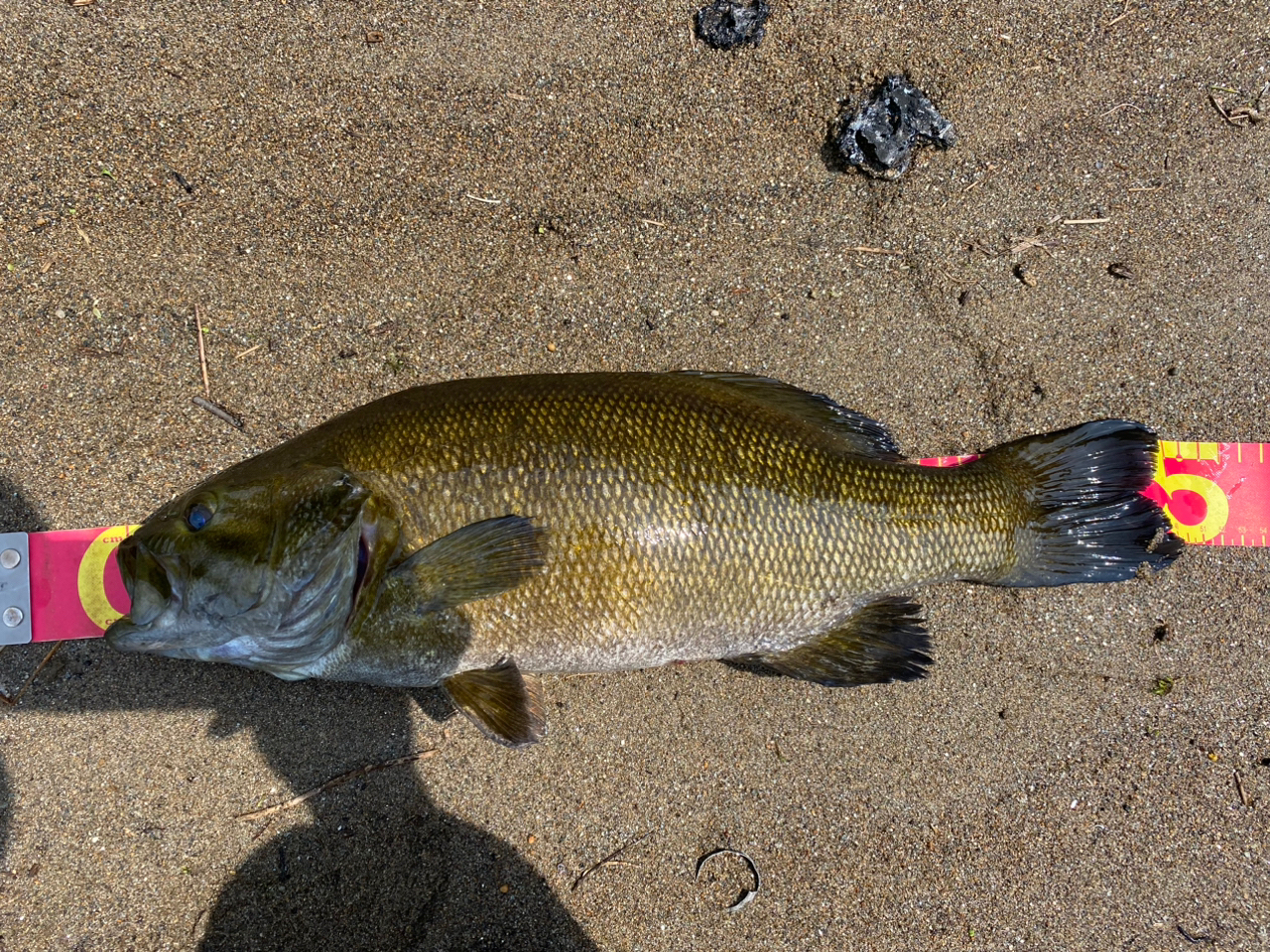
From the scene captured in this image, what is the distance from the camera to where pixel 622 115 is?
2506 mm

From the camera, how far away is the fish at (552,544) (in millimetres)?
1800

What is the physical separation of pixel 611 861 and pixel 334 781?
3.25 ft

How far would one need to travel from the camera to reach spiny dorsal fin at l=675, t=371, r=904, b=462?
2.16m

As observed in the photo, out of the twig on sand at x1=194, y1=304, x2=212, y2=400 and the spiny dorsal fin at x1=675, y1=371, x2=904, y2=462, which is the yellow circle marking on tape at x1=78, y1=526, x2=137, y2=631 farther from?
the spiny dorsal fin at x1=675, y1=371, x2=904, y2=462

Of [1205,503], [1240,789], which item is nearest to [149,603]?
[1205,503]

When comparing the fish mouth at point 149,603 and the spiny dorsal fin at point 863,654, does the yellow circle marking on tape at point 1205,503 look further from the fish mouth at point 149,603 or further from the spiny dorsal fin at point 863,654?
the fish mouth at point 149,603

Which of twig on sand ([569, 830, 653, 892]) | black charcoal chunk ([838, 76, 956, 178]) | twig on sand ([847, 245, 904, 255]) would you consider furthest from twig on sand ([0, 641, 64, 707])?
black charcoal chunk ([838, 76, 956, 178])

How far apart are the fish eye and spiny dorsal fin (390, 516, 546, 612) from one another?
511 millimetres

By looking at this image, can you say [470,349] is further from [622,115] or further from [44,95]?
[44,95]

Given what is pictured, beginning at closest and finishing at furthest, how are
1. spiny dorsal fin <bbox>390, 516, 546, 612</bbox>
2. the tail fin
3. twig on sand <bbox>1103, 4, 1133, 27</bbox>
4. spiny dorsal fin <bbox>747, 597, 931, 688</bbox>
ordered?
1. spiny dorsal fin <bbox>390, 516, 546, 612</bbox>
2. spiny dorsal fin <bbox>747, 597, 931, 688</bbox>
3. the tail fin
4. twig on sand <bbox>1103, 4, 1133, 27</bbox>

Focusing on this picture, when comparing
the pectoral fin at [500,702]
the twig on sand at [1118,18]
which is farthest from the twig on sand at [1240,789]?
the twig on sand at [1118,18]

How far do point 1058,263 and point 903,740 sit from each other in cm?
186

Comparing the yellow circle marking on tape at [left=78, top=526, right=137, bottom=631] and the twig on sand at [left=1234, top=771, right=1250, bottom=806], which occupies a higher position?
the yellow circle marking on tape at [left=78, top=526, right=137, bottom=631]

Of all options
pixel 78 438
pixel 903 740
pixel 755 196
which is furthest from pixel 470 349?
pixel 903 740
